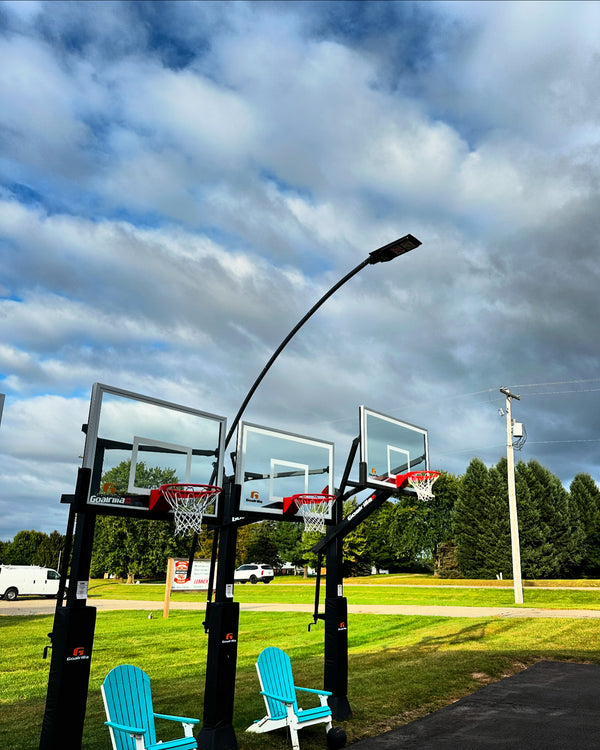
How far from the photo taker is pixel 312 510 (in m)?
10.3

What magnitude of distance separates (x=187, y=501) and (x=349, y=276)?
4217 millimetres

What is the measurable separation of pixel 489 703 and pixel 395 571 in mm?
72908

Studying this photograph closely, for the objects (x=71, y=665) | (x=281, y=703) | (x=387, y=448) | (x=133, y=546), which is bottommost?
(x=281, y=703)

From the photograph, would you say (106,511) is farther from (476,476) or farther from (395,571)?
(395,571)

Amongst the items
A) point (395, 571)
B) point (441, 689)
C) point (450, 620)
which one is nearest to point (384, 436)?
point (441, 689)

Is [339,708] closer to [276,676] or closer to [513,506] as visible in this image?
[276,676]

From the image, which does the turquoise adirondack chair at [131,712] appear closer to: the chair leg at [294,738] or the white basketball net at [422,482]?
the chair leg at [294,738]

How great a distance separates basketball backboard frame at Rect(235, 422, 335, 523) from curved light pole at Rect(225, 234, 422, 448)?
1.56ft

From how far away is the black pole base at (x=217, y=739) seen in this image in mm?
7781

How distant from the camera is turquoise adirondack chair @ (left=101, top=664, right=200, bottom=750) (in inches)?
256

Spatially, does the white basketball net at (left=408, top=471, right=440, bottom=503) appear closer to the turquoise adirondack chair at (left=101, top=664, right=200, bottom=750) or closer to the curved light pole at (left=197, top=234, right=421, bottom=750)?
the curved light pole at (left=197, top=234, right=421, bottom=750)

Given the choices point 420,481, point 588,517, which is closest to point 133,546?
point 588,517

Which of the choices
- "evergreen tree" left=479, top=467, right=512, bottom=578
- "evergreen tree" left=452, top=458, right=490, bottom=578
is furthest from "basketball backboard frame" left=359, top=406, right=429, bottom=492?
"evergreen tree" left=452, top=458, right=490, bottom=578

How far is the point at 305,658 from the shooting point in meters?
15.7
